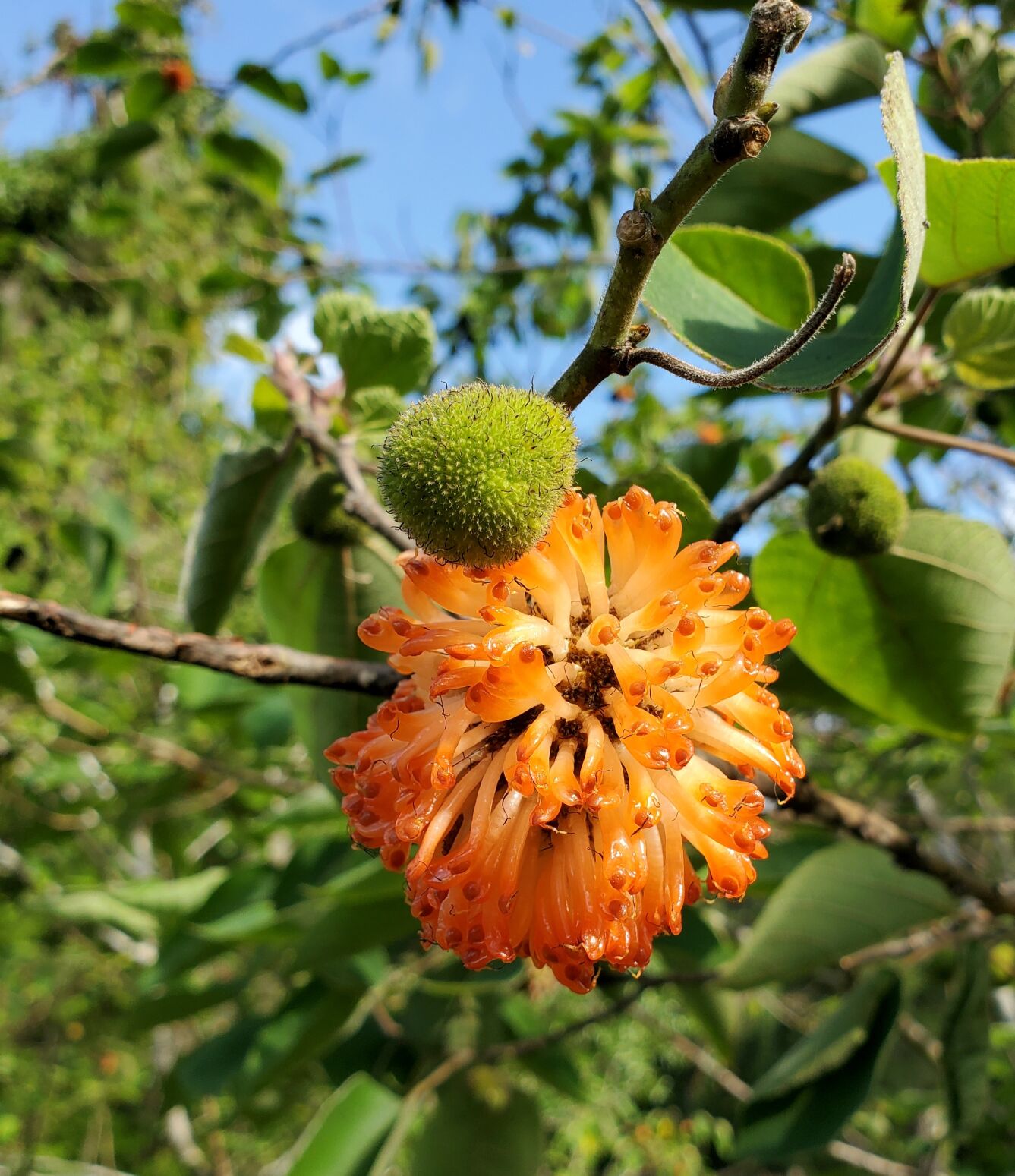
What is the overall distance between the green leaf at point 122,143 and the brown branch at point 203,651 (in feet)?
11.3

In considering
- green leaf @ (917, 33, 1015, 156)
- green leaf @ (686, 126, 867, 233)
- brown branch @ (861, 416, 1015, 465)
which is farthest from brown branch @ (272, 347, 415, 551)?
green leaf @ (917, 33, 1015, 156)

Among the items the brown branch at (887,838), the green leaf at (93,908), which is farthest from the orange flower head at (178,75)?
the brown branch at (887,838)

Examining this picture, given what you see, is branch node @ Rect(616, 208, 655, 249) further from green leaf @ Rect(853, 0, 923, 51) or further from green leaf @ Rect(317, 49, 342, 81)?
green leaf @ Rect(317, 49, 342, 81)

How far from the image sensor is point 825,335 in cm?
122

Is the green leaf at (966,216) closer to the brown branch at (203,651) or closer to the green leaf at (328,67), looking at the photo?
the brown branch at (203,651)

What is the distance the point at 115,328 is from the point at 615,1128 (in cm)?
804

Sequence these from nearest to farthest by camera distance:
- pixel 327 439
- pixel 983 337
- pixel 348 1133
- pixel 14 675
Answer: pixel 983 337, pixel 327 439, pixel 348 1133, pixel 14 675

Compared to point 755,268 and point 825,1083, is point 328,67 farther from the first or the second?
point 825,1083

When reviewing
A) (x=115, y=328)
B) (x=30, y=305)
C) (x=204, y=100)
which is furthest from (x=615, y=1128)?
(x=30, y=305)

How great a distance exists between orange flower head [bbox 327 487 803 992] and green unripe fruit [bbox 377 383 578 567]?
73 millimetres

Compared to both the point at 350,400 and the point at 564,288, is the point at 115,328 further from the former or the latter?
the point at 350,400

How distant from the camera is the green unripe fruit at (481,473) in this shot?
93 centimetres

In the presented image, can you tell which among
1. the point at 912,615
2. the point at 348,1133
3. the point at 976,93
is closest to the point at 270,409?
the point at 912,615

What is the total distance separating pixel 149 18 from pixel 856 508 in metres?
3.61
